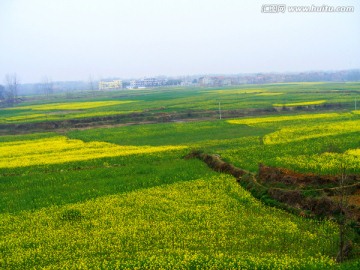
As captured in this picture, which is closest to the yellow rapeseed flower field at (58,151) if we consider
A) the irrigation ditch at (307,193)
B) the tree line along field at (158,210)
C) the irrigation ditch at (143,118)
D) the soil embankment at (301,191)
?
the tree line along field at (158,210)

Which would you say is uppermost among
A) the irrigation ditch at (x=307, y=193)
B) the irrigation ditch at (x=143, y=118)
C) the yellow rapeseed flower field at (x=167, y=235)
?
the irrigation ditch at (x=143, y=118)

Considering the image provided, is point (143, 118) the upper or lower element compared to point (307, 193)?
upper

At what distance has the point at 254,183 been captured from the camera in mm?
19656

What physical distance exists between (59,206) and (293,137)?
20.0 metres

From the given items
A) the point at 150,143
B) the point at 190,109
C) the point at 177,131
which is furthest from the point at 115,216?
the point at 190,109

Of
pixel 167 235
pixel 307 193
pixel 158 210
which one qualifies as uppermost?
pixel 307 193

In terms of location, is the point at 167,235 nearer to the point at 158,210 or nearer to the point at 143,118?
the point at 158,210

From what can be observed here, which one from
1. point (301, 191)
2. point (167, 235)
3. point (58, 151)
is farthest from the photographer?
point (58, 151)

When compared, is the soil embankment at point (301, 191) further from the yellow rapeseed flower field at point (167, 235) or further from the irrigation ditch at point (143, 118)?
the irrigation ditch at point (143, 118)

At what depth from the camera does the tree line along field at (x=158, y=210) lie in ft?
41.8

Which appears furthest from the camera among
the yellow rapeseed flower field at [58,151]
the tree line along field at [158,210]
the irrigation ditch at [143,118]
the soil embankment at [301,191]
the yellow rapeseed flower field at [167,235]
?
the irrigation ditch at [143,118]

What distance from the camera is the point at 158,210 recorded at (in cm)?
1695

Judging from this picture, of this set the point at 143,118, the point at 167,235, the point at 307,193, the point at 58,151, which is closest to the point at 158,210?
the point at 167,235

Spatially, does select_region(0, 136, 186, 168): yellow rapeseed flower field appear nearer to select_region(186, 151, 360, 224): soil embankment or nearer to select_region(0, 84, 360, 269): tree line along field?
select_region(0, 84, 360, 269): tree line along field
